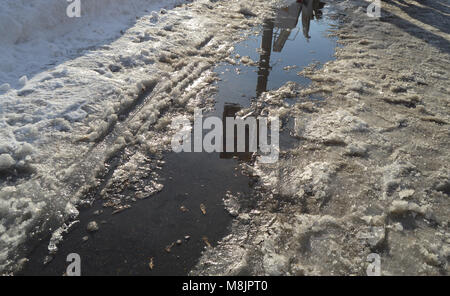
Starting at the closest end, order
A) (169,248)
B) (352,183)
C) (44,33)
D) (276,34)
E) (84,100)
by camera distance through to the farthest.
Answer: (169,248) → (352,183) → (84,100) → (44,33) → (276,34)

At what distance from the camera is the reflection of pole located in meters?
5.96

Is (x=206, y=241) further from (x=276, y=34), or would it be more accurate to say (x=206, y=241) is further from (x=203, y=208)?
(x=276, y=34)

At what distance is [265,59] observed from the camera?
6996 mm

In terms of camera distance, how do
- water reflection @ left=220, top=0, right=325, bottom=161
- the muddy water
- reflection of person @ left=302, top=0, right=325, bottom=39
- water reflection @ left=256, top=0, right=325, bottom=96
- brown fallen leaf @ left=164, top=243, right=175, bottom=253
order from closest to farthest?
1. the muddy water
2. brown fallen leaf @ left=164, top=243, right=175, bottom=253
3. water reflection @ left=220, top=0, right=325, bottom=161
4. water reflection @ left=256, top=0, right=325, bottom=96
5. reflection of person @ left=302, top=0, right=325, bottom=39

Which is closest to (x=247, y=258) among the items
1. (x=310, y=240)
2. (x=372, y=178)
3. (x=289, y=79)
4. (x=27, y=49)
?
(x=310, y=240)

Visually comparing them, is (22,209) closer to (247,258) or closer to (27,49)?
(247,258)

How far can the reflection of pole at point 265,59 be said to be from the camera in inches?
235

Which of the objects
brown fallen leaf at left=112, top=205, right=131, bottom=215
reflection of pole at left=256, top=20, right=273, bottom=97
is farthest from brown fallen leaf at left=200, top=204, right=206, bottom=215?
reflection of pole at left=256, top=20, right=273, bottom=97

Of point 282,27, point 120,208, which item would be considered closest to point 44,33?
point 120,208

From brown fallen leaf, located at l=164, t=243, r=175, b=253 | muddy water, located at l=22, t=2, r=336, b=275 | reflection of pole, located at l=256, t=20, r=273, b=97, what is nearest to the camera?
muddy water, located at l=22, t=2, r=336, b=275

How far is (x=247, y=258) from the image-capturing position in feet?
9.75

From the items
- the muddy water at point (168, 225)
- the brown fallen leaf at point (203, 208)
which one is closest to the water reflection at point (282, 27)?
the muddy water at point (168, 225)

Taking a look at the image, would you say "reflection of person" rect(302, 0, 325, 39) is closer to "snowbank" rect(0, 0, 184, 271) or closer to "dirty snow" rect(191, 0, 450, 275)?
"dirty snow" rect(191, 0, 450, 275)

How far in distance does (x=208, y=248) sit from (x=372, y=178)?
7.93 ft
